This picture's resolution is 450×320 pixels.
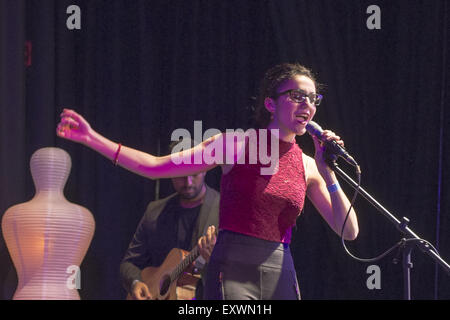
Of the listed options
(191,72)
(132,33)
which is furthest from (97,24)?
(191,72)

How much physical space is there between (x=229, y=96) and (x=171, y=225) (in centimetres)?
97

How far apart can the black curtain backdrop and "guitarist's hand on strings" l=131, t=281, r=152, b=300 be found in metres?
0.50

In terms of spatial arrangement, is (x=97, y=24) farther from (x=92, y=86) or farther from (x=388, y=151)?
(x=388, y=151)

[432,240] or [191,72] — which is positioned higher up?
[191,72]

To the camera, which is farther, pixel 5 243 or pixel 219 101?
pixel 219 101

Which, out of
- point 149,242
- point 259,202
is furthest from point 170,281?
point 259,202

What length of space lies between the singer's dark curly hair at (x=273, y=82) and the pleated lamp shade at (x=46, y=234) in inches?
60.3

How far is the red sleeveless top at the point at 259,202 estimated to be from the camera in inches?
90.3

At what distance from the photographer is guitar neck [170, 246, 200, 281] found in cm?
357

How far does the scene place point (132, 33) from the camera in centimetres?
430

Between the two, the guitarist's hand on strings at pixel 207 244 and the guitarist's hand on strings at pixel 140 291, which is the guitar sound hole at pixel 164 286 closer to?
the guitarist's hand on strings at pixel 140 291

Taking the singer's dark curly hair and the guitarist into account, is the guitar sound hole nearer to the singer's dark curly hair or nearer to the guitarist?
the guitarist

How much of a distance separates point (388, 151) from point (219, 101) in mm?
1150

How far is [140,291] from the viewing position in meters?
3.79
